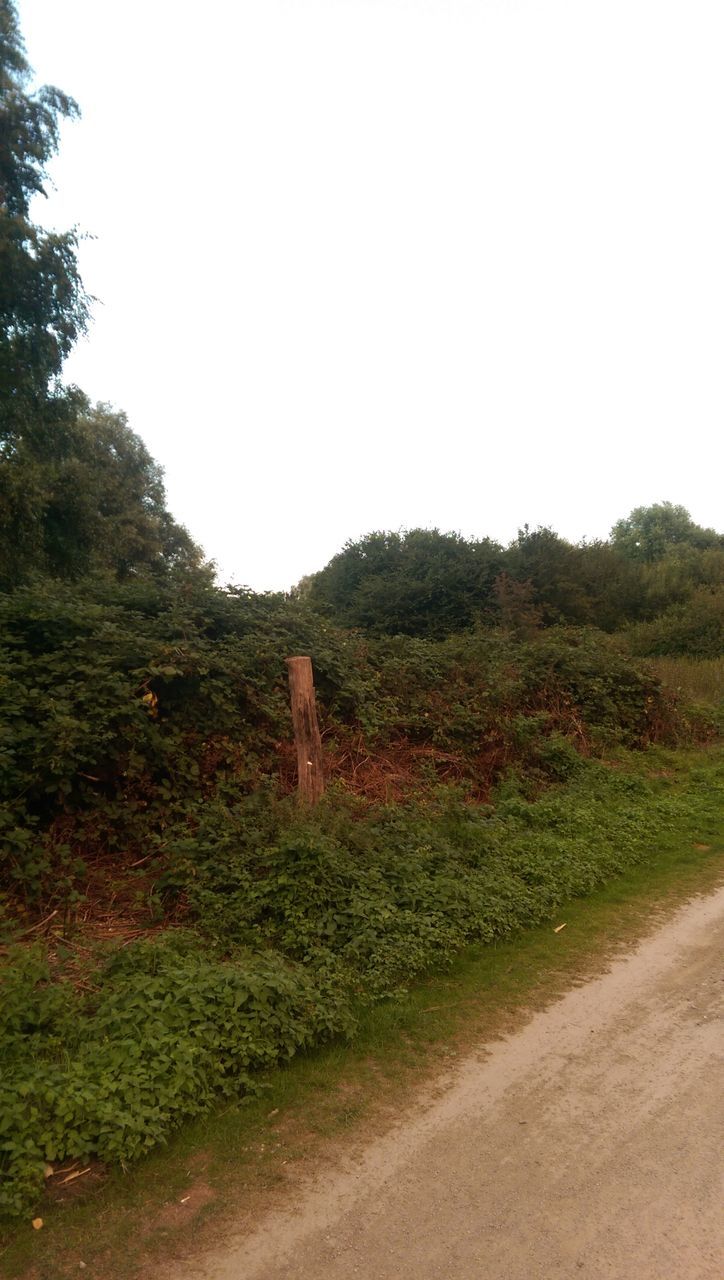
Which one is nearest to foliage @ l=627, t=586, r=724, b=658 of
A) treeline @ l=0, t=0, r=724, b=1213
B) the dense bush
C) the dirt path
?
treeline @ l=0, t=0, r=724, b=1213

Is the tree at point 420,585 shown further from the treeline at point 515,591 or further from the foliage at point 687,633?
the foliage at point 687,633

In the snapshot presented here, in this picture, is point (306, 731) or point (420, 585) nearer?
point (306, 731)

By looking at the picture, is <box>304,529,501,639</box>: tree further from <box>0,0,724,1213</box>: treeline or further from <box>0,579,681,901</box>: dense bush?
<box>0,579,681,901</box>: dense bush

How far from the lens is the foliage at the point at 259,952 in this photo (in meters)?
3.53

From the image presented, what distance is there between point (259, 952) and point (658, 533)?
51.8m

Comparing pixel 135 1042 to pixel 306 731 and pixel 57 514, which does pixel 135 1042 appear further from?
pixel 57 514

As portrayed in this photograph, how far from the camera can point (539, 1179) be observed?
3.27m

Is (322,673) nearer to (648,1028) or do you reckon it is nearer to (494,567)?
(648,1028)

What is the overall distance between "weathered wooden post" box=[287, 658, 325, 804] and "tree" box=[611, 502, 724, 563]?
130ft

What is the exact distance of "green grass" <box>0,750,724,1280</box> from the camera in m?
2.95

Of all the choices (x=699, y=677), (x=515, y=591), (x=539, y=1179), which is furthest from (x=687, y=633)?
(x=539, y=1179)

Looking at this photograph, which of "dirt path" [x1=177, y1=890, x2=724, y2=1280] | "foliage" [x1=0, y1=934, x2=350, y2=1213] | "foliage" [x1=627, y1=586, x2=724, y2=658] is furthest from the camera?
"foliage" [x1=627, y1=586, x2=724, y2=658]

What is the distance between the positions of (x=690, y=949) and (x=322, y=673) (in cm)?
542

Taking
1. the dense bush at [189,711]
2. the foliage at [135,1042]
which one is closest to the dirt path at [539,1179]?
the foliage at [135,1042]
